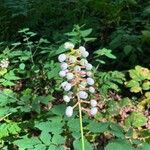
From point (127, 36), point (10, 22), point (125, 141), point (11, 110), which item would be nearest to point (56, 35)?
point (127, 36)

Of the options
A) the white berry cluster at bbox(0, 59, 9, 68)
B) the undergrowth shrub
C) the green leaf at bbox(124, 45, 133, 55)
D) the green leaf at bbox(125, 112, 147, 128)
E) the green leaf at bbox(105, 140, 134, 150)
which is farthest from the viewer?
the green leaf at bbox(124, 45, 133, 55)

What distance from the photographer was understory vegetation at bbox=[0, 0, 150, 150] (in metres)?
2.40

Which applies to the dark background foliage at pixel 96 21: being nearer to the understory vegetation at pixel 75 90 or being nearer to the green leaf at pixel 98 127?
the understory vegetation at pixel 75 90

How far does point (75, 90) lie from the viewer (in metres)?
1.88

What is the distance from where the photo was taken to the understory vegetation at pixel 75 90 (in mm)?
2400

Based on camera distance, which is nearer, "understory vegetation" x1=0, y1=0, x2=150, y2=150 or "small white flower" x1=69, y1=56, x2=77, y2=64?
"small white flower" x1=69, y1=56, x2=77, y2=64

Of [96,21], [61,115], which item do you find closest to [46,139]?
[61,115]

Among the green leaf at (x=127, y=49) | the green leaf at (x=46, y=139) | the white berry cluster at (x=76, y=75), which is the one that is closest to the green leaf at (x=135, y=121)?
the green leaf at (x=46, y=139)

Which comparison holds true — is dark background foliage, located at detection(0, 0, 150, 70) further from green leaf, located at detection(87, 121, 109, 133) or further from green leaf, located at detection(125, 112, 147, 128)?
green leaf, located at detection(87, 121, 109, 133)

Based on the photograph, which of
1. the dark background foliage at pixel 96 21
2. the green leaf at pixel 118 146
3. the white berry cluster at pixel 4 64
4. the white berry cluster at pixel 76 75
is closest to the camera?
the white berry cluster at pixel 76 75

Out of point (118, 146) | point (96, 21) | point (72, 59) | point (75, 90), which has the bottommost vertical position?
point (96, 21)

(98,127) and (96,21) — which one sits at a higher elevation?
(98,127)

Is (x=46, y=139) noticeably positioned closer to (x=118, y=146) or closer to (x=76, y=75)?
(x=118, y=146)

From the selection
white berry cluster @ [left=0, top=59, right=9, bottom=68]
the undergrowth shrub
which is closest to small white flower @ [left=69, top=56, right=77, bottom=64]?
the undergrowth shrub
